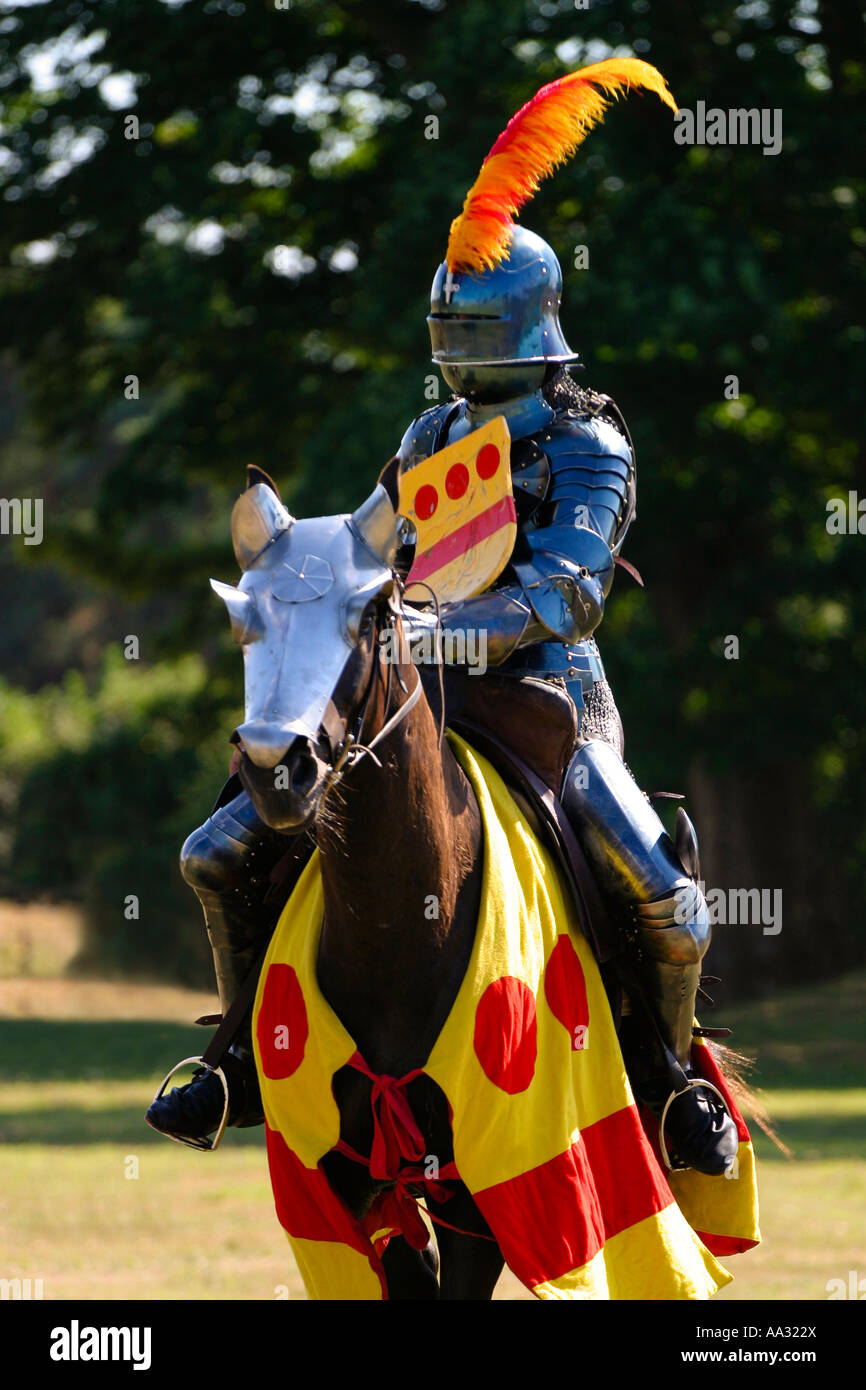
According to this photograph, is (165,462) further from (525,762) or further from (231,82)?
(525,762)

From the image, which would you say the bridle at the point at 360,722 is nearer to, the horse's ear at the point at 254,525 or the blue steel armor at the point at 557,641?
the horse's ear at the point at 254,525

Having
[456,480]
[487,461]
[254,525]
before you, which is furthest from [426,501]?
[254,525]

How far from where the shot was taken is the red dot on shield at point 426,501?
5047mm

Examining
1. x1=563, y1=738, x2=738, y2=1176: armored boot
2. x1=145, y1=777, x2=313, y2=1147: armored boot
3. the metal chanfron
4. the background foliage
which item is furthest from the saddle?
the background foliage

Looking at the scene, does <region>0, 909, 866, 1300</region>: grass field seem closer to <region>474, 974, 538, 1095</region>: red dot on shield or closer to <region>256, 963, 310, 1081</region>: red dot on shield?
<region>256, 963, 310, 1081</region>: red dot on shield

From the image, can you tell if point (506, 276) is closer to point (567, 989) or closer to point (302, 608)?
point (302, 608)

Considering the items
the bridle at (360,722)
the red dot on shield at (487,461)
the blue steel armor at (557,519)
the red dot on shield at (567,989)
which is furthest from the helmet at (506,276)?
the red dot on shield at (567,989)

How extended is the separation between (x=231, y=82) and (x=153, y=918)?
1048cm

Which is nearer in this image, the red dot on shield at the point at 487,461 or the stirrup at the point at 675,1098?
the red dot on shield at the point at 487,461

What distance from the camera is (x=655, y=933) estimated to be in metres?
5.00

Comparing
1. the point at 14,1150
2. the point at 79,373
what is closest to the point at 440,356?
the point at 14,1150

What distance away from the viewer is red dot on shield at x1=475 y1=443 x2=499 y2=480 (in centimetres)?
480

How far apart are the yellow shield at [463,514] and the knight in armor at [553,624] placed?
10 cm
